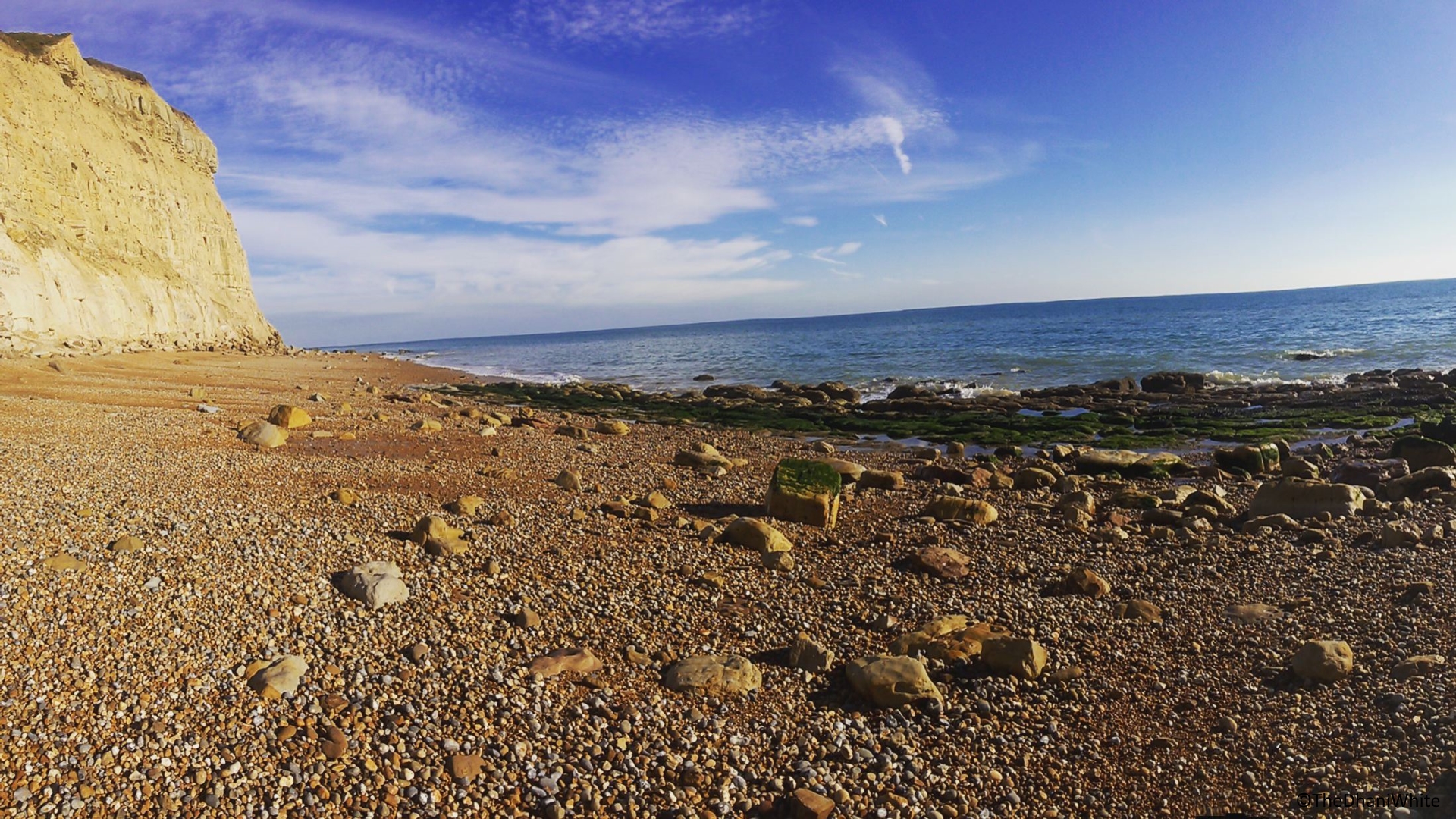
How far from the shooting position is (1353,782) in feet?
17.0

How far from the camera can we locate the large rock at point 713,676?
6.25 m

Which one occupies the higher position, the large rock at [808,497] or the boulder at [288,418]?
the boulder at [288,418]

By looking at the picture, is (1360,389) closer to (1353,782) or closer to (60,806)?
(1353,782)

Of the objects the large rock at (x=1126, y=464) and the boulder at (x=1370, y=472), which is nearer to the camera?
the boulder at (x=1370, y=472)

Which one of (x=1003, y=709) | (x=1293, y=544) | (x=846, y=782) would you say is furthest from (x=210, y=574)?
(x=1293, y=544)

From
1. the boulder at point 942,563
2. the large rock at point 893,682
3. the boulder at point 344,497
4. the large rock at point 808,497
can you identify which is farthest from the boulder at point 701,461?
the large rock at point 893,682

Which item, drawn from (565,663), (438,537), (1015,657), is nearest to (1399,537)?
(1015,657)

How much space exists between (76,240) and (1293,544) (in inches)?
1652

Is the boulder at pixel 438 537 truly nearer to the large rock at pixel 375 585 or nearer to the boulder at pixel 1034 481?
the large rock at pixel 375 585

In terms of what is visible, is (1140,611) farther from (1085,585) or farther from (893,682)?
(893,682)

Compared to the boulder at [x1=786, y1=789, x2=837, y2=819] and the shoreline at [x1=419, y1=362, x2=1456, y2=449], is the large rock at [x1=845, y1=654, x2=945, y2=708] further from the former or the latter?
the shoreline at [x1=419, y1=362, x2=1456, y2=449]

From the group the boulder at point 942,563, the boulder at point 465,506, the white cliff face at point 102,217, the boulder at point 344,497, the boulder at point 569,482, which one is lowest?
the boulder at point 942,563

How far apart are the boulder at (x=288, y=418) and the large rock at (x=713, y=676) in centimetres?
1229

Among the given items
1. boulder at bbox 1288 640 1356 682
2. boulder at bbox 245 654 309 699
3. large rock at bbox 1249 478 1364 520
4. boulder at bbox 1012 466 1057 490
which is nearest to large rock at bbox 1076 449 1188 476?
boulder at bbox 1012 466 1057 490
